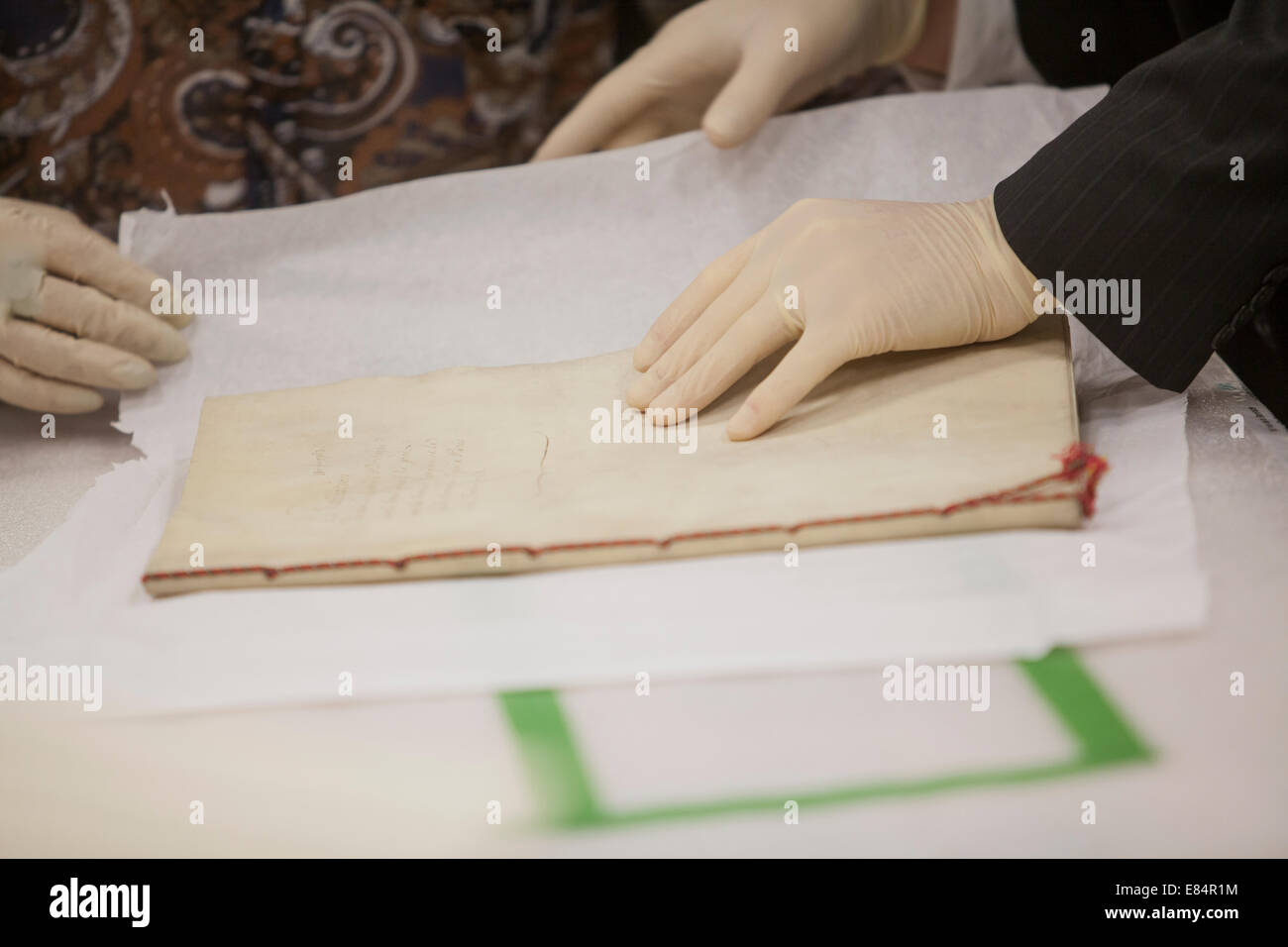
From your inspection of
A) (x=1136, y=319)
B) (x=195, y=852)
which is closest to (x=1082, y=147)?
(x=1136, y=319)

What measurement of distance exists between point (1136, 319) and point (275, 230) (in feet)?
2.48

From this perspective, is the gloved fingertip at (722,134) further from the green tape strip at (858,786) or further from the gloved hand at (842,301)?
the green tape strip at (858,786)

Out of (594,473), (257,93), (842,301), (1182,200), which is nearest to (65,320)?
(257,93)

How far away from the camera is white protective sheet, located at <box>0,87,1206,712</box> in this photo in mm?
590

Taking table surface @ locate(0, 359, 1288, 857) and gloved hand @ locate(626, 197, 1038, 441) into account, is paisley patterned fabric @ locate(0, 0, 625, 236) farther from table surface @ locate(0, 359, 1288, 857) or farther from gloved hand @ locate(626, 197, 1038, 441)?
table surface @ locate(0, 359, 1288, 857)

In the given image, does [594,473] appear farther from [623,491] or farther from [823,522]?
[823,522]

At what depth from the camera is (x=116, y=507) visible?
78cm

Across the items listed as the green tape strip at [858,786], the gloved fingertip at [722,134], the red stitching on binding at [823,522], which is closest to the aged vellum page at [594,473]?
the red stitching on binding at [823,522]

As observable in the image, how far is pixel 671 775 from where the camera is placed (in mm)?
532

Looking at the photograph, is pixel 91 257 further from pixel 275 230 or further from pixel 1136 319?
pixel 1136 319

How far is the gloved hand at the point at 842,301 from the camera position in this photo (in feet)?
2.44

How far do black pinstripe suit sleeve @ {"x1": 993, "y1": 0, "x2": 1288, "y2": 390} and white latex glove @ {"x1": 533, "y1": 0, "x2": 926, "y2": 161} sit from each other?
1.35 feet

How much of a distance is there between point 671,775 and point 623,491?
0.20 m

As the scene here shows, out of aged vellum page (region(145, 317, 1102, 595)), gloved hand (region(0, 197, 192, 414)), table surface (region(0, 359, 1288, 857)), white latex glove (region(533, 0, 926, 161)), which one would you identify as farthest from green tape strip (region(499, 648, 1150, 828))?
white latex glove (region(533, 0, 926, 161))
